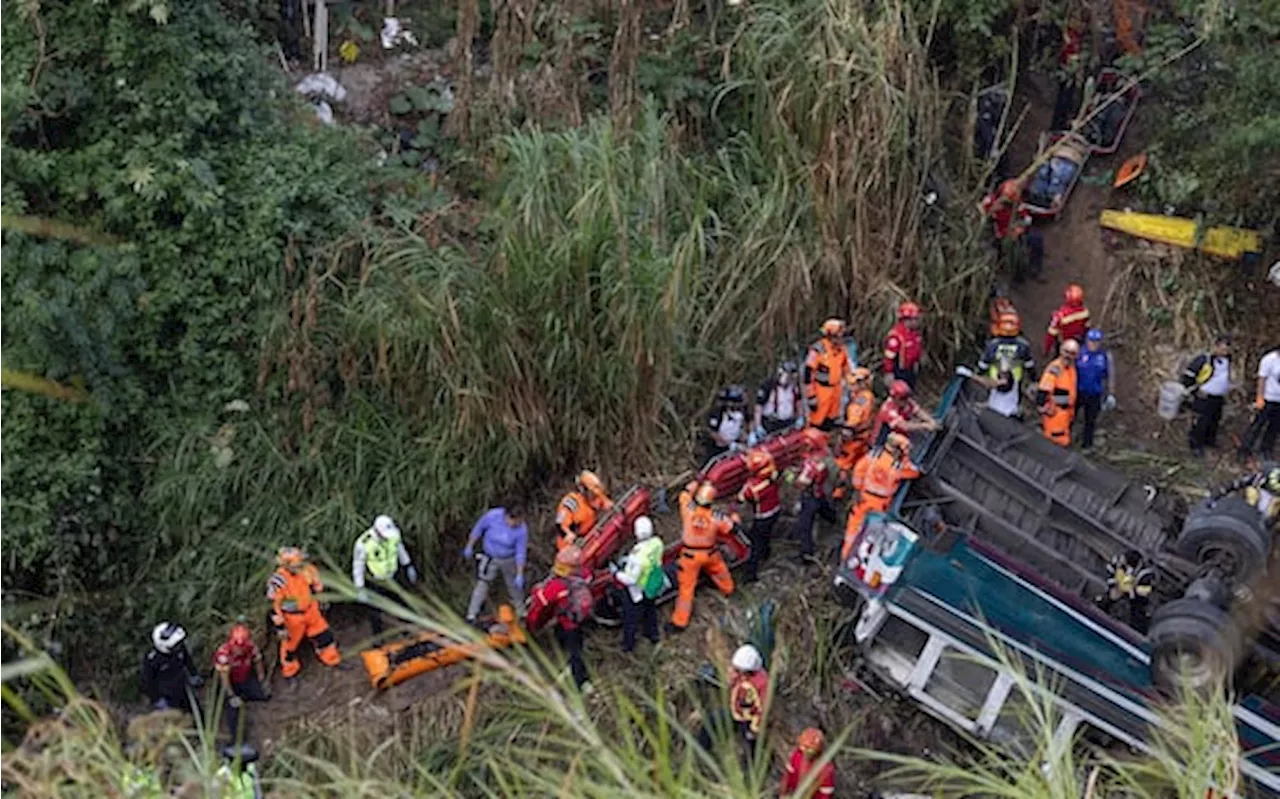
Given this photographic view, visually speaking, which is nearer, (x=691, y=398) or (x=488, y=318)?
(x=488, y=318)

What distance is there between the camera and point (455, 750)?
9.55 m

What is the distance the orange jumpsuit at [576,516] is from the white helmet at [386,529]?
120 cm

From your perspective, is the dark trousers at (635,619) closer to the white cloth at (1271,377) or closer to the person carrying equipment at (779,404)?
the person carrying equipment at (779,404)

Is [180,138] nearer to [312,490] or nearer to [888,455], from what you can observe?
[312,490]

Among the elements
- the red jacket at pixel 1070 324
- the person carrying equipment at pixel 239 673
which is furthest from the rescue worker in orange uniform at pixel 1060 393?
the person carrying equipment at pixel 239 673

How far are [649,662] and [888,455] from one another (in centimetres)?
226

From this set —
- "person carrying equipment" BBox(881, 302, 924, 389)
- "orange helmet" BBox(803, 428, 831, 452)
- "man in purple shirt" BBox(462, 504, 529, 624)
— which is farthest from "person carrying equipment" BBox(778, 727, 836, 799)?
"person carrying equipment" BBox(881, 302, 924, 389)

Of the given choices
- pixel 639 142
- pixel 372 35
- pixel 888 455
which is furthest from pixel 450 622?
pixel 372 35

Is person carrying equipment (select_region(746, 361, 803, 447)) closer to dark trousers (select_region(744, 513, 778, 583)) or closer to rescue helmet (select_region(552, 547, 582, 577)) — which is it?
dark trousers (select_region(744, 513, 778, 583))

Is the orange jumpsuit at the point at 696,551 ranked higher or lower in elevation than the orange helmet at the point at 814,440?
lower

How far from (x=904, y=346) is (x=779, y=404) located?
1201 mm

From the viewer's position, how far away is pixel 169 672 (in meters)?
9.72

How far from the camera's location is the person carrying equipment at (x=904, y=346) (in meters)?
11.8

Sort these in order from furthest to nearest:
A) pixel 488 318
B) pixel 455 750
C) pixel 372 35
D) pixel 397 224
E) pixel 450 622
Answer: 1. pixel 372 35
2. pixel 397 224
3. pixel 488 318
4. pixel 455 750
5. pixel 450 622
